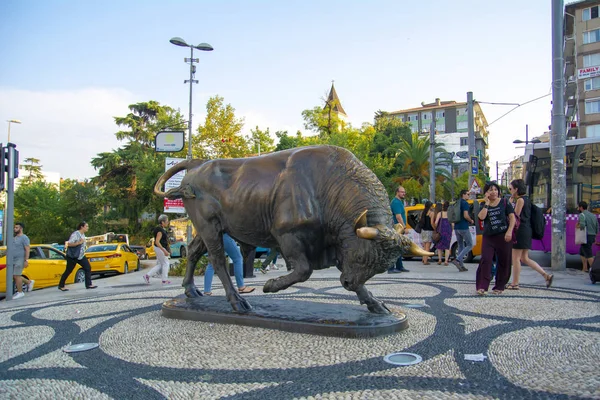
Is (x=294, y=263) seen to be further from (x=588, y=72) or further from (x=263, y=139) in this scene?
(x=263, y=139)

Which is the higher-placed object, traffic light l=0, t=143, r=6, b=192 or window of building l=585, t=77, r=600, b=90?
window of building l=585, t=77, r=600, b=90

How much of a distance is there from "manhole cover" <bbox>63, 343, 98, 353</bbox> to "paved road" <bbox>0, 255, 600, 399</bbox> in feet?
0.32

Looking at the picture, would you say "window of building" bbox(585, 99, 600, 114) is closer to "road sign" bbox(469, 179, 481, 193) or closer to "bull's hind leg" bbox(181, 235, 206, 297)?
"road sign" bbox(469, 179, 481, 193)

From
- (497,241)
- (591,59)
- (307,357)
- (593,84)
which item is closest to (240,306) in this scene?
(307,357)

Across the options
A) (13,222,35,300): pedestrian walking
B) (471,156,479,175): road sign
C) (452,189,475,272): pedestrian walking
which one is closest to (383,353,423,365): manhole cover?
(452,189,475,272): pedestrian walking

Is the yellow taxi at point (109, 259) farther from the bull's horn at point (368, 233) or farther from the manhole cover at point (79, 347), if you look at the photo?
the bull's horn at point (368, 233)

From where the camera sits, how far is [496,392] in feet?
9.38

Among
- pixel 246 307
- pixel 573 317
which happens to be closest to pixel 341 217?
pixel 246 307

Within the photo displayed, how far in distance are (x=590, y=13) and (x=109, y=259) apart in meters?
48.4

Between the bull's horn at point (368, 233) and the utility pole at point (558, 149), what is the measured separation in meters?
8.65

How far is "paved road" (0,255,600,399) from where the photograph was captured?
→ 3000mm

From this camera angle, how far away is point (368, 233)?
3.98 meters

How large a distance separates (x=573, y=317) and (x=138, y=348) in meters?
4.59

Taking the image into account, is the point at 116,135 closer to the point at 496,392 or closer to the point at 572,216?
the point at 572,216
